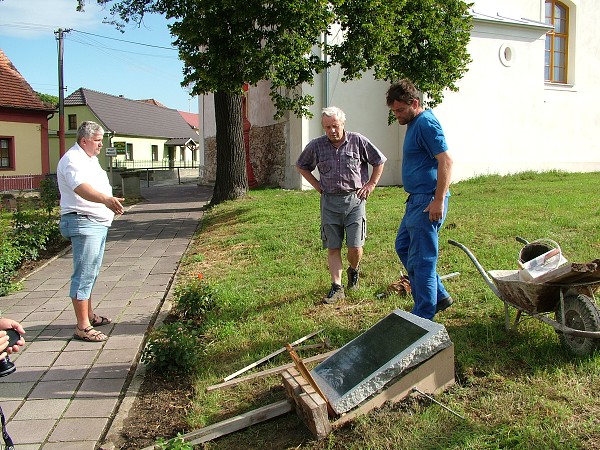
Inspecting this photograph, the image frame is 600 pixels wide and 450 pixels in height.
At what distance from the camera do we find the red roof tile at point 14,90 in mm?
32156

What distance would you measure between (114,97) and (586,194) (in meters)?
56.1

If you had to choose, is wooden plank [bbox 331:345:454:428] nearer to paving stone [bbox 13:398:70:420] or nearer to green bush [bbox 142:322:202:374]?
green bush [bbox 142:322:202:374]

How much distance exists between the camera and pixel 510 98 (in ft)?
63.5

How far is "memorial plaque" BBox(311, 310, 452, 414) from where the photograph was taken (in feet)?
11.5

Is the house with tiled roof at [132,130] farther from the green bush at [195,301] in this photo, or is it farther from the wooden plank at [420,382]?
the wooden plank at [420,382]

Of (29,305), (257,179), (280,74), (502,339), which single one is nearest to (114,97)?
(257,179)

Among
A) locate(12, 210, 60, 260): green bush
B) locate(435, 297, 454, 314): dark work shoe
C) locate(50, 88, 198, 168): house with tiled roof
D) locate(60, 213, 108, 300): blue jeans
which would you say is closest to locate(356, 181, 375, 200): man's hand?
locate(435, 297, 454, 314): dark work shoe

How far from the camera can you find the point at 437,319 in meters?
5.07

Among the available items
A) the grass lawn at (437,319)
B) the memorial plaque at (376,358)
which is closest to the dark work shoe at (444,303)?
the grass lawn at (437,319)

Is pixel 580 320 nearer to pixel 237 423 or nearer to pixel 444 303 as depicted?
pixel 444 303

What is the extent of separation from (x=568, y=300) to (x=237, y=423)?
2404mm

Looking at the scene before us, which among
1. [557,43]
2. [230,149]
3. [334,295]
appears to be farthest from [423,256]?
[557,43]

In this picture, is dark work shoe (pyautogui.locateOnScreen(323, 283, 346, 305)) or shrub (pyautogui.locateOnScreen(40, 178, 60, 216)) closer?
dark work shoe (pyautogui.locateOnScreen(323, 283, 346, 305))

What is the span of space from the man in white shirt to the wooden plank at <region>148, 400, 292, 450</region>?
2.27m
